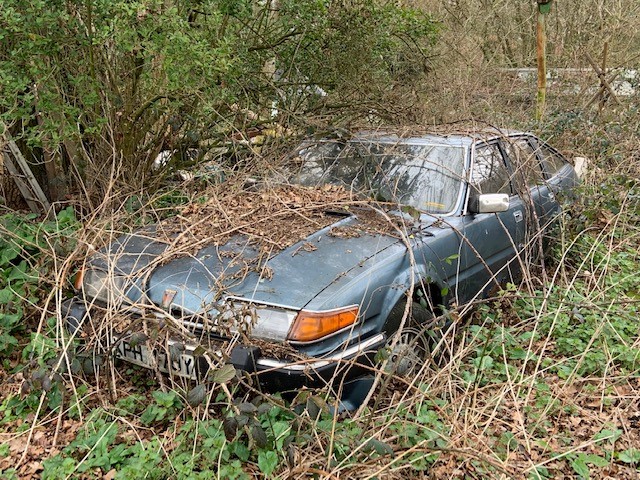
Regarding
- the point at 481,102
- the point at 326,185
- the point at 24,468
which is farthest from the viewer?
the point at 481,102

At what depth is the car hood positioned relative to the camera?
292cm

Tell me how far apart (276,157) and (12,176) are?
2.46 meters

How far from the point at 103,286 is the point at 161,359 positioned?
610mm

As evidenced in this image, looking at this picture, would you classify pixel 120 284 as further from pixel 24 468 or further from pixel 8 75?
pixel 8 75

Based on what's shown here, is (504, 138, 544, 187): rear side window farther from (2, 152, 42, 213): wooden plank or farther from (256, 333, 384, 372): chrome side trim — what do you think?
(2, 152, 42, 213): wooden plank

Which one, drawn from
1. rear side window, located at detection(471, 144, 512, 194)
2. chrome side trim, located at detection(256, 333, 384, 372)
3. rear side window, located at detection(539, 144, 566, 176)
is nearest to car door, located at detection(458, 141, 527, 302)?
rear side window, located at detection(471, 144, 512, 194)

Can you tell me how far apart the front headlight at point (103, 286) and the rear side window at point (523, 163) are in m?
3.20

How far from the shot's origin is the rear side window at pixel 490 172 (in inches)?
164

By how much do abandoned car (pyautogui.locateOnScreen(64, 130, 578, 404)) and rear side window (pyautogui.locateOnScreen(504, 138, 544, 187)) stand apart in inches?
1.0

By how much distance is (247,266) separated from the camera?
3.13 m

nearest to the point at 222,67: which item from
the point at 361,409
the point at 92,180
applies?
the point at 92,180

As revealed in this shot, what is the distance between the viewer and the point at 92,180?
521 cm

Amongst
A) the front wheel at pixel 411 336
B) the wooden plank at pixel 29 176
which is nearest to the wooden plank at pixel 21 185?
the wooden plank at pixel 29 176

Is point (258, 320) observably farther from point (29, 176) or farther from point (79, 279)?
point (29, 176)
